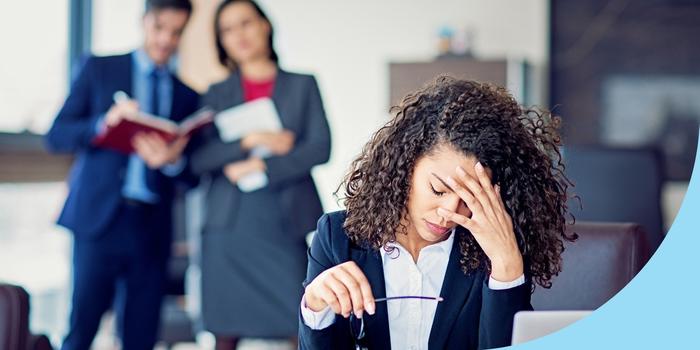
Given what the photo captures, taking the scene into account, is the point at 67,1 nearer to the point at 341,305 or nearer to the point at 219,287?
the point at 219,287

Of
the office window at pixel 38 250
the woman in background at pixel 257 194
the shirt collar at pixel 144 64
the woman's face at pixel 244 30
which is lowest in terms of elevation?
the office window at pixel 38 250

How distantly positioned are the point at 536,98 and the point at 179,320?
7.36 ft

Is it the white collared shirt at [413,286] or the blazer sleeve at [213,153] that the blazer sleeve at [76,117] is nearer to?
the blazer sleeve at [213,153]

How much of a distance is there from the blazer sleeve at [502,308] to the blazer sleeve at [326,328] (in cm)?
18

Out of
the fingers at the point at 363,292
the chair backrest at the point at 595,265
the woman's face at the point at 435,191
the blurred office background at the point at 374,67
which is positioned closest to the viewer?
the fingers at the point at 363,292

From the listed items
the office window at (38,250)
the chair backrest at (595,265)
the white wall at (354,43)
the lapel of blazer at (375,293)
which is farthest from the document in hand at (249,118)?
the white wall at (354,43)

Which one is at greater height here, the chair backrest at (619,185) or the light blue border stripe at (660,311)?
the light blue border stripe at (660,311)

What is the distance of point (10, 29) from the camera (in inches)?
159

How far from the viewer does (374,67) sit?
5.23 metres

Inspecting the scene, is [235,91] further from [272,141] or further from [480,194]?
[480,194]

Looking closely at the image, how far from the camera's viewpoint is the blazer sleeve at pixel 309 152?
2703mm

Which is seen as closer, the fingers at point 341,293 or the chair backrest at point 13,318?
the fingers at point 341,293

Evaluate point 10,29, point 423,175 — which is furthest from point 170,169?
point 423,175

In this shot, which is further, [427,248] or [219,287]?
[219,287]
